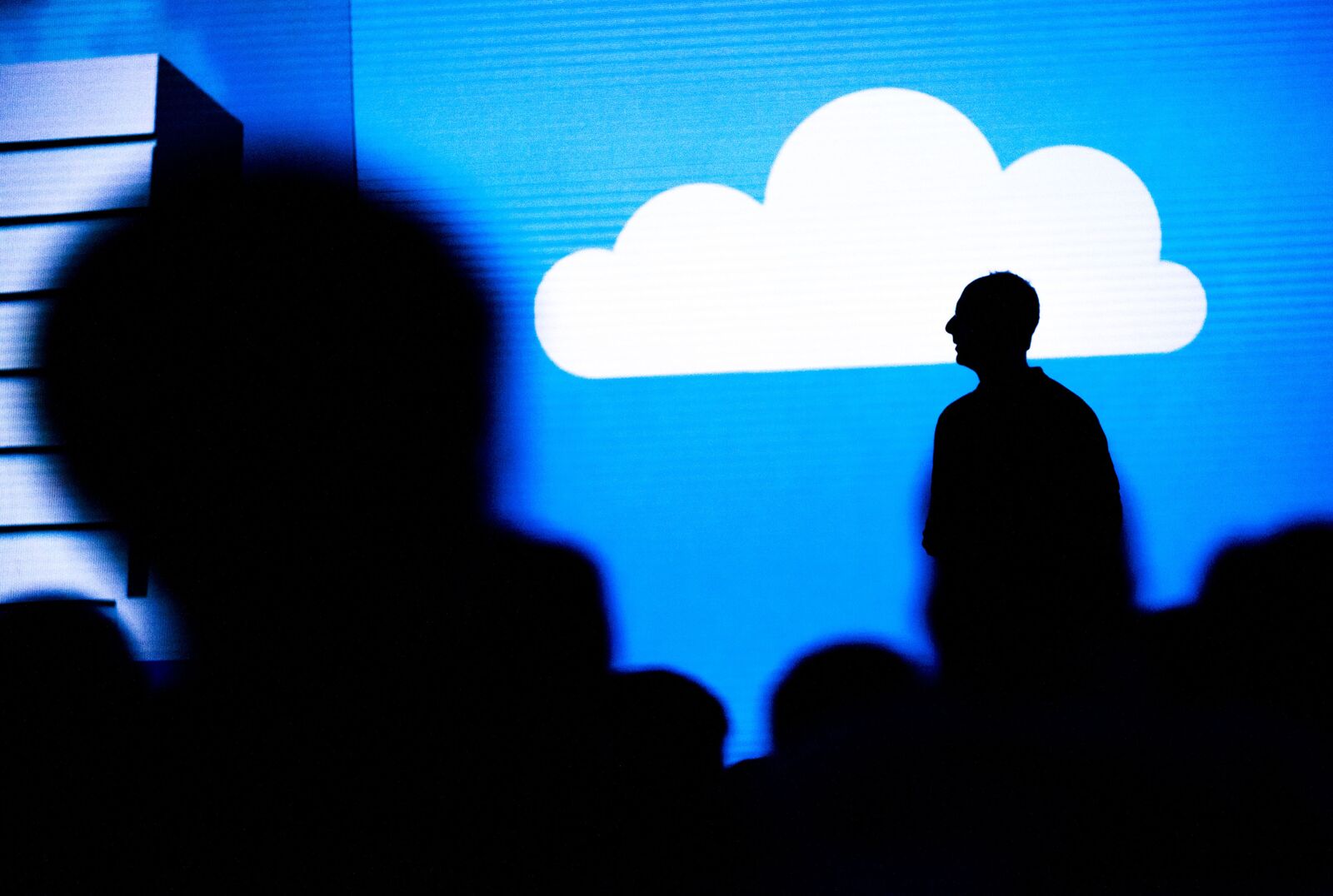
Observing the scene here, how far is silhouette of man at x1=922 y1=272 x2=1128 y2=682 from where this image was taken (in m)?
1.43

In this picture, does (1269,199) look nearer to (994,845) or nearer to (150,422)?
(994,845)

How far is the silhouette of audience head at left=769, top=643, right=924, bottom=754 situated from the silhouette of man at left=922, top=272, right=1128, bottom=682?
535 mm

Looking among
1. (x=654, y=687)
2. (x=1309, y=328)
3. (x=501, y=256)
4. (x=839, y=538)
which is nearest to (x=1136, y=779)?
(x=839, y=538)

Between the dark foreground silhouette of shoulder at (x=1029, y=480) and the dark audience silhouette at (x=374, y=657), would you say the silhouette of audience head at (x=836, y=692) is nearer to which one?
the dark audience silhouette at (x=374, y=657)

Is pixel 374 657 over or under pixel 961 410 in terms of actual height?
under

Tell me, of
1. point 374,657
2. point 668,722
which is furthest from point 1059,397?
point 374,657

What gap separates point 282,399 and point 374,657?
707 mm

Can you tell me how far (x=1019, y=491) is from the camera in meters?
1.43

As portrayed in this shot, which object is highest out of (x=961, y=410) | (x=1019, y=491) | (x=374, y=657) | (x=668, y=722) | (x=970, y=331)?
(x=970, y=331)

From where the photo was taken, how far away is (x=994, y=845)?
4.93 feet

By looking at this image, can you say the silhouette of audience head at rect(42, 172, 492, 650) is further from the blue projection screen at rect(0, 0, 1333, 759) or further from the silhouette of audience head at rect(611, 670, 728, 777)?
the silhouette of audience head at rect(611, 670, 728, 777)

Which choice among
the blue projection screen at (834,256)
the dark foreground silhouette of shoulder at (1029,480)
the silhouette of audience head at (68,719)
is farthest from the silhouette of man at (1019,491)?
the silhouette of audience head at (68,719)

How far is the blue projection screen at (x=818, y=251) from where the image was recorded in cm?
201

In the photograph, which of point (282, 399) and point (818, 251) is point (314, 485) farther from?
point (818, 251)
